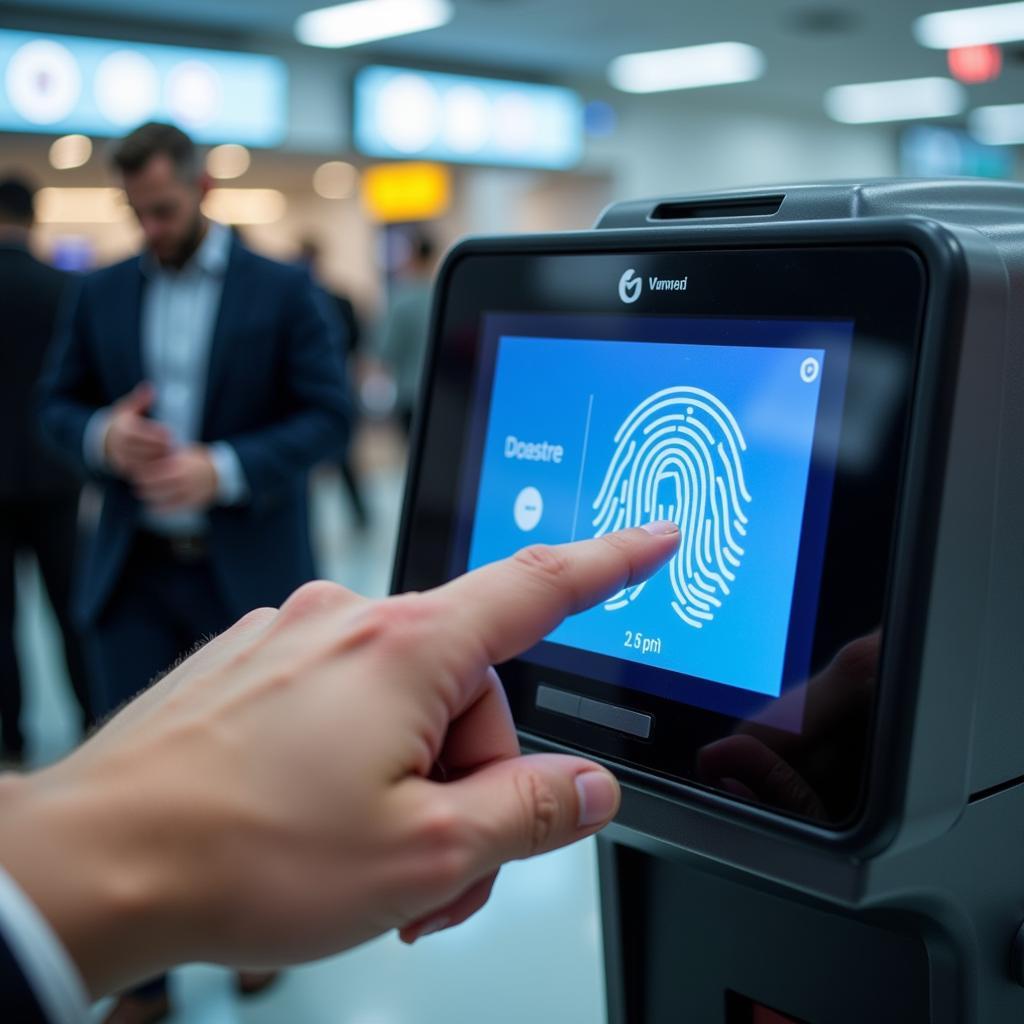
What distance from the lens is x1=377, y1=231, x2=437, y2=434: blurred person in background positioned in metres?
5.33

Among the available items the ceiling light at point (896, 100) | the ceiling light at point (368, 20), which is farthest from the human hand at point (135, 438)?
the ceiling light at point (896, 100)

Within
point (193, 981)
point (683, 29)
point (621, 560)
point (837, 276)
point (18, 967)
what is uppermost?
point (683, 29)

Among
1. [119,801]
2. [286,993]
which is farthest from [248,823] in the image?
[286,993]

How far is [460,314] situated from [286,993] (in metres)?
1.70

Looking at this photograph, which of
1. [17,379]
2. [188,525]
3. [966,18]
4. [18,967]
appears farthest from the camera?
[966,18]

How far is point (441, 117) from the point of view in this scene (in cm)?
650

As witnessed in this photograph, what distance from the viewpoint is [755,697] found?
600 mm

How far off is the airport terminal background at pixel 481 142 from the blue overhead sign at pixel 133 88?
0.01 m

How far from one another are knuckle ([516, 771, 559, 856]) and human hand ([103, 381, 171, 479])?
5.08 feet

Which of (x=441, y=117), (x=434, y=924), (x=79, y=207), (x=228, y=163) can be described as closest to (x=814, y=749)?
(x=434, y=924)

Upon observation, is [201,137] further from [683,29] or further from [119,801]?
[119,801]

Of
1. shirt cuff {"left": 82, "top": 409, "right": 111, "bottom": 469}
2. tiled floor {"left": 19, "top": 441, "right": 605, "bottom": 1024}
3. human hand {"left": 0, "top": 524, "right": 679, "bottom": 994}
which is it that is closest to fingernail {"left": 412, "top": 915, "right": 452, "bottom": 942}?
human hand {"left": 0, "top": 524, "right": 679, "bottom": 994}

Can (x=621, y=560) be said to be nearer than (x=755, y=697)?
Yes

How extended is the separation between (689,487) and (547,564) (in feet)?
0.65
